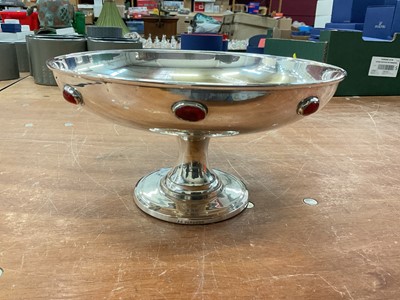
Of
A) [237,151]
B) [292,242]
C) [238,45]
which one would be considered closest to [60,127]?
[237,151]

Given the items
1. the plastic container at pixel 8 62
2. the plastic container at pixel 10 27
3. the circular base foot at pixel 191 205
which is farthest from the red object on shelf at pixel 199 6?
the circular base foot at pixel 191 205

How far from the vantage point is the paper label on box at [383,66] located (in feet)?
2.75

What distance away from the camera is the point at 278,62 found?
0.45 meters

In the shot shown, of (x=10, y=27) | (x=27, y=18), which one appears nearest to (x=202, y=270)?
(x=10, y=27)

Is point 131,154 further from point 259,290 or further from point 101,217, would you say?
point 259,290

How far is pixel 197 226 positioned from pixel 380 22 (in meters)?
1.00

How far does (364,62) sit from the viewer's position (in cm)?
83

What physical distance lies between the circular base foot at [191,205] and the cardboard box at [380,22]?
0.87 m

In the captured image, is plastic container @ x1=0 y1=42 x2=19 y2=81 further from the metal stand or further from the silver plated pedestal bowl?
the metal stand

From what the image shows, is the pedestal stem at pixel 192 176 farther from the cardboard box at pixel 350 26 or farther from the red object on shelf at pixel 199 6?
the red object on shelf at pixel 199 6

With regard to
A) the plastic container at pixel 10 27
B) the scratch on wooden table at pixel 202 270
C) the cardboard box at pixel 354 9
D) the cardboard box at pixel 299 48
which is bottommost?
the scratch on wooden table at pixel 202 270

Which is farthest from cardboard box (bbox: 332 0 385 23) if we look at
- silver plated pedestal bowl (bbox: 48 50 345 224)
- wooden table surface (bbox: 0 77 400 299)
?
silver plated pedestal bowl (bbox: 48 50 345 224)

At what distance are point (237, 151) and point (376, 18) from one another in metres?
0.84

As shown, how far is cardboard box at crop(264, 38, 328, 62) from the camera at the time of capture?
0.83 m
